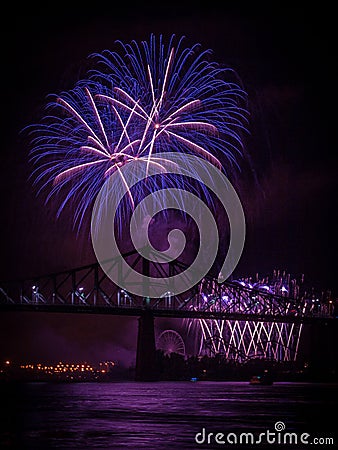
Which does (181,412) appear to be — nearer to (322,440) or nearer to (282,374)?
(322,440)

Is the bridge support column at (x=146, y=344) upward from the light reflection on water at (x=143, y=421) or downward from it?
upward

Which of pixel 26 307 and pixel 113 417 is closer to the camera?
pixel 113 417

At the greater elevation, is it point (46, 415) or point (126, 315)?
point (126, 315)

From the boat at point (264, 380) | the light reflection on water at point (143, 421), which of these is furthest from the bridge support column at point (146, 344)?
the light reflection on water at point (143, 421)

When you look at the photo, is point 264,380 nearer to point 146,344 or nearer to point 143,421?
point 146,344

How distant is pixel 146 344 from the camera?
14538 cm

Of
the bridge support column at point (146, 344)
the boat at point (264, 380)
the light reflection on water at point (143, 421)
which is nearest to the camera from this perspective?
the light reflection on water at point (143, 421)

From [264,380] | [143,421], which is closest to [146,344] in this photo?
[264,380]

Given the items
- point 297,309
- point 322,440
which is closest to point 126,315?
point 297,309

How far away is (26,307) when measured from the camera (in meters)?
136

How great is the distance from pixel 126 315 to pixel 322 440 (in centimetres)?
10132

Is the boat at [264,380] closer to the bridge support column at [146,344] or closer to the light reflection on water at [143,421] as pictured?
the bridge support column at [146,344]

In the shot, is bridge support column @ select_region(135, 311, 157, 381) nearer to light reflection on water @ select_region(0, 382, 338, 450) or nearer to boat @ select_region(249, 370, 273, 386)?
boat @ select_region(249, 370, 273, 386)

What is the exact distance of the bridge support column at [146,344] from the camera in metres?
145
